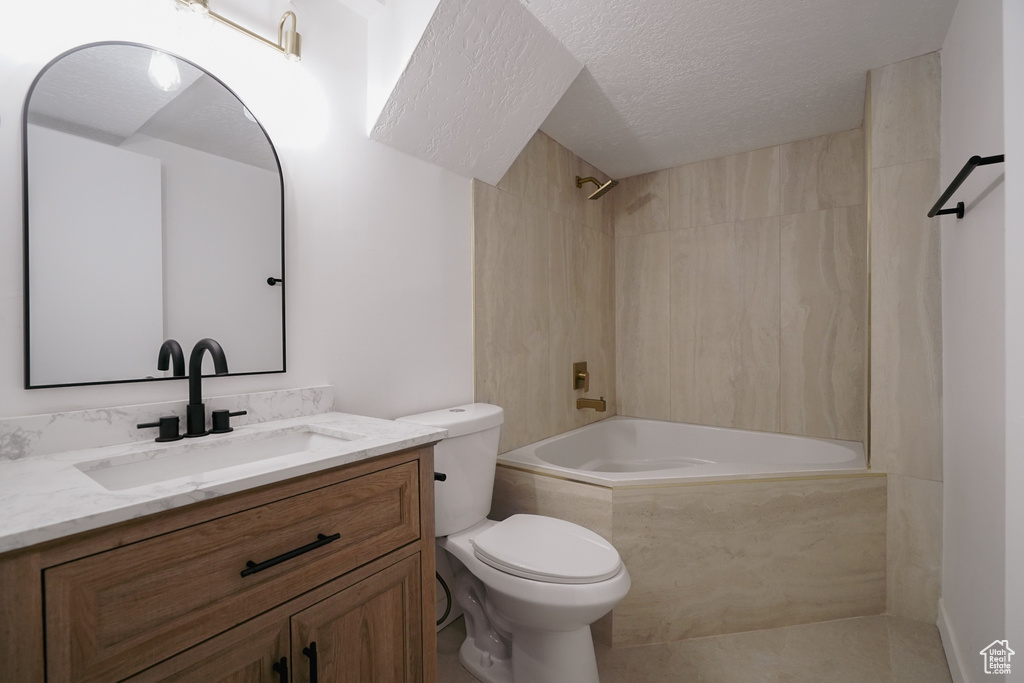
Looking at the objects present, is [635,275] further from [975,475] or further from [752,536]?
[975,475]

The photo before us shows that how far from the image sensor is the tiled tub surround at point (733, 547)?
1.74 metres

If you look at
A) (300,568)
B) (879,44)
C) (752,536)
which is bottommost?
(752,536)

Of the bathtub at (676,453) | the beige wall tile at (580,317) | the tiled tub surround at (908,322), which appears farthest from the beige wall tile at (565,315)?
the tiled tub surround at (908,322)

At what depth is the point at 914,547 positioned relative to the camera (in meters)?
1.83

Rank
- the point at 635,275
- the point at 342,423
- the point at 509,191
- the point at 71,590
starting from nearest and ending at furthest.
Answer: the point at 71,590 < the point at 342,423 < the point at 509,191 < the point at 635,275

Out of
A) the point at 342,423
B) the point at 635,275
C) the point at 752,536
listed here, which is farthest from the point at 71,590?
the point at 635,275

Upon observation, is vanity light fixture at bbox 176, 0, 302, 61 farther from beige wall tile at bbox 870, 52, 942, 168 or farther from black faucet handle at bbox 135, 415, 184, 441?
beige wall tile at bbox 870, 52, 942, 168

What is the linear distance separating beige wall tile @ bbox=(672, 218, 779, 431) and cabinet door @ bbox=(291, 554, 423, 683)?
223 cm

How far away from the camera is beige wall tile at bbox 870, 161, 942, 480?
71.9 inches

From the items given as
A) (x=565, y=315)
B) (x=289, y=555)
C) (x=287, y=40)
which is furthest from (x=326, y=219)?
(x=565, y=315)

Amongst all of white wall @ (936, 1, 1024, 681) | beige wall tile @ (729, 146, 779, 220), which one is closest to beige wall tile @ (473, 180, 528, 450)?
beige wall tile @ (729, 146, 779, 220)

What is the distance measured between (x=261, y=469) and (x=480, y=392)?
1.26m

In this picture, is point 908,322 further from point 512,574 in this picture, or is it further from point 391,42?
point 391,42

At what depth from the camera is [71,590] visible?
0.62 meters
